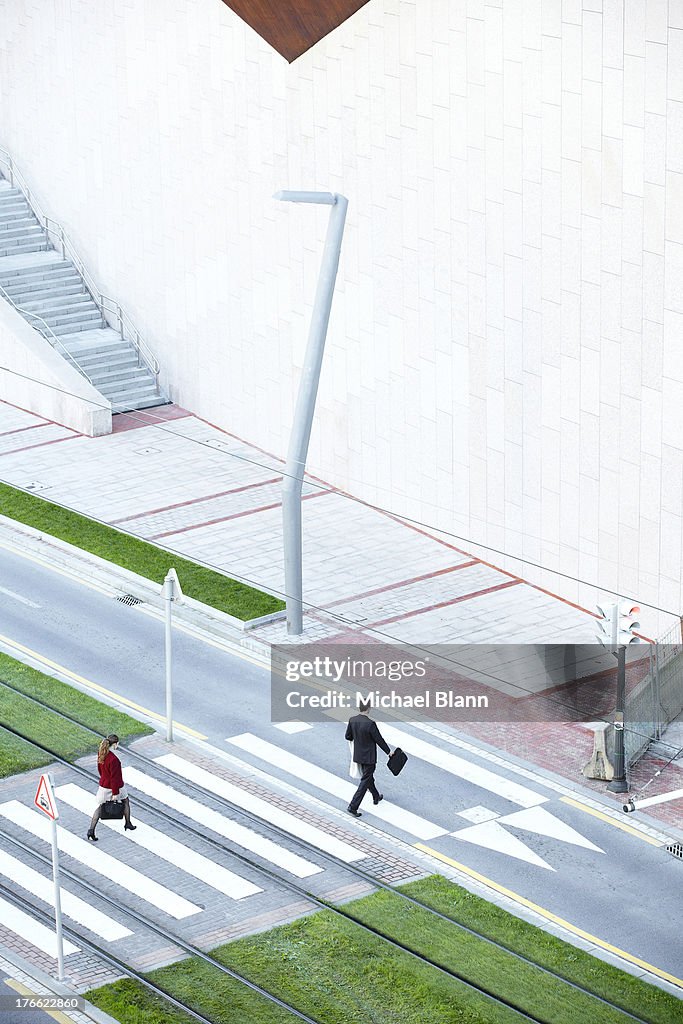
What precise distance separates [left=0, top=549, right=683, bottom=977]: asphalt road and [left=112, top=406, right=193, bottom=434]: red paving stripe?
8.36m

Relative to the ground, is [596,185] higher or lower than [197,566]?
higher

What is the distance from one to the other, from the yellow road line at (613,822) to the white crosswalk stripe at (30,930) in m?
7.00

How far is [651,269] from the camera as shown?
2605cm

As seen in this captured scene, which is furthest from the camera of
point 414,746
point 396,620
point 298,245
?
point 298,245

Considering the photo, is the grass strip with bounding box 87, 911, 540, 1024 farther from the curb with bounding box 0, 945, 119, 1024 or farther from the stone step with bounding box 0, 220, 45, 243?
the stone step with bounding box 0, 220, 45, 243

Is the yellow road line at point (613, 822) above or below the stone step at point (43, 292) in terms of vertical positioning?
below

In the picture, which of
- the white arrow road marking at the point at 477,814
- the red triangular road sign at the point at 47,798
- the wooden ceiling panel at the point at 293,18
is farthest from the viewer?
the wooden ceiling panel at the point at 293,18

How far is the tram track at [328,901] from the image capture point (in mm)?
18188

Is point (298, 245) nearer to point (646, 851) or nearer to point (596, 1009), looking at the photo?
point (646, 851)

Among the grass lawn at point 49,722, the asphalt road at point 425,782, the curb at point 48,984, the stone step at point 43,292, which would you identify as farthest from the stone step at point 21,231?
the curb at point 48,984

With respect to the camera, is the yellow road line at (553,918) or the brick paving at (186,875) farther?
the brick paving at (186,875)

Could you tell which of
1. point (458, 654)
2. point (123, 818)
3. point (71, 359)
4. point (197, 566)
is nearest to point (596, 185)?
point (458, 654)

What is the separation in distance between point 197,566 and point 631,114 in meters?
10.8

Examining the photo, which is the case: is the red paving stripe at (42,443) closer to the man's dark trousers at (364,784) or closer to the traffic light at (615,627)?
the man's dark trousers at (364,784)
